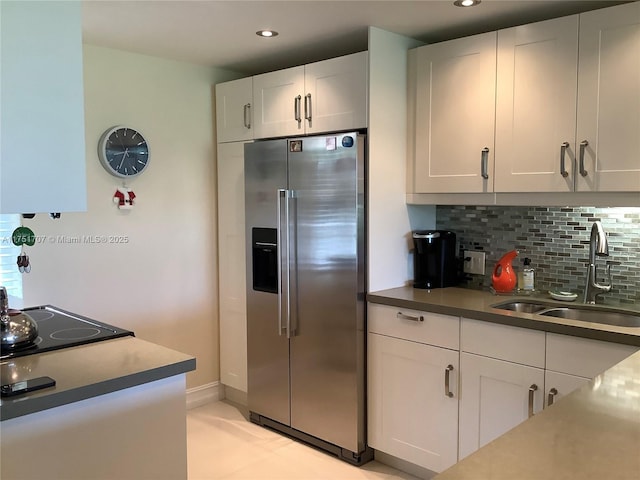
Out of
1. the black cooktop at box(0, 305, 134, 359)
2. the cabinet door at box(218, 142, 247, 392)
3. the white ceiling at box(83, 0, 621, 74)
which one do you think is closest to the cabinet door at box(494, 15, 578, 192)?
the white ceiling at box(83, 0, 621, 74)

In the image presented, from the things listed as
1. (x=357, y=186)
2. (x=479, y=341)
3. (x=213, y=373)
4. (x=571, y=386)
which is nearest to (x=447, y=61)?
(x=357, y=186)

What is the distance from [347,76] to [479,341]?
1526 mm

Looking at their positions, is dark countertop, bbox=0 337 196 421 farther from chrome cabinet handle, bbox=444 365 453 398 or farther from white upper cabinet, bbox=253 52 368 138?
white upper cabinet, bbox=253 52 368 138

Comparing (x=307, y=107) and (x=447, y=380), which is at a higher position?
(x=307, y=107)

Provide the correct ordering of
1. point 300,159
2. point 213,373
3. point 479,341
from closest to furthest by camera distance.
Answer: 1. point 479,341
2. point 300,159
3. point 213,373

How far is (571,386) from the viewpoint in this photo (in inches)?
90.7

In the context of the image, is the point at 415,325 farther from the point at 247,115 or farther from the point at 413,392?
the point at 247,115

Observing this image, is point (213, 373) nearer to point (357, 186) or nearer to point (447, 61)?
point (357, 186)

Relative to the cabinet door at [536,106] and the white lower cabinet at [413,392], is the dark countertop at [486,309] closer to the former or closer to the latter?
the white lower cabinet at [413,392]

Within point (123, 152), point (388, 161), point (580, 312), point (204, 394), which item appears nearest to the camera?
point (580, 312)

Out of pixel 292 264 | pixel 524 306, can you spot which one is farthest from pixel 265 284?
pixel 524 306

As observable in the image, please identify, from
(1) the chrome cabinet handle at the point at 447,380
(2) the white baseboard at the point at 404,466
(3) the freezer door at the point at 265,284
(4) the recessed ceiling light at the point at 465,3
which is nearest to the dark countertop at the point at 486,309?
(1) the chrome cabinet handle at the point at 447,380

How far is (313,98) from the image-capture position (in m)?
3.24

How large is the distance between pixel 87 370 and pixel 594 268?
2285mm
